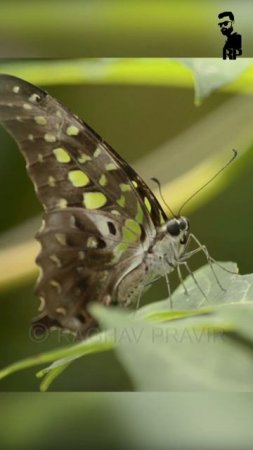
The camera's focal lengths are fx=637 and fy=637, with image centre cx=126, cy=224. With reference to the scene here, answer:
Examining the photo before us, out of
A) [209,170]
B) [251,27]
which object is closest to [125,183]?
[209,170]

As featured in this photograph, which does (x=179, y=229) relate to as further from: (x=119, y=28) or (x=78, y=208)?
(x=119, y=28)

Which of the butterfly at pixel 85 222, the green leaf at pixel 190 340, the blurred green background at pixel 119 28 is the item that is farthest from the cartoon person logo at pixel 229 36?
the green leaf at pixel 190 340

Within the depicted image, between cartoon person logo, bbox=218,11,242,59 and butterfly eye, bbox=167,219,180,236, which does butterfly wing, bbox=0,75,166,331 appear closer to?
butterfly eye, bbox=167,219,180,236

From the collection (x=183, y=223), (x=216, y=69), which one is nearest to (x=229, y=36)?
(x=216, y=69)

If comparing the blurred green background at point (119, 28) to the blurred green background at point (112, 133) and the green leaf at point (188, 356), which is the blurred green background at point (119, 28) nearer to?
the blurred green background at point (112, 133)

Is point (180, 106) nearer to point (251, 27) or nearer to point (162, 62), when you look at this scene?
→ point (162, 62)
